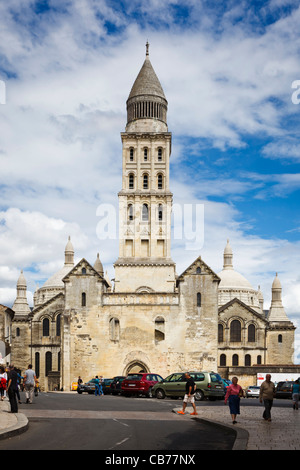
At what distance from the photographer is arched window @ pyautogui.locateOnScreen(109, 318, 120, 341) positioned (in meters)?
53.6

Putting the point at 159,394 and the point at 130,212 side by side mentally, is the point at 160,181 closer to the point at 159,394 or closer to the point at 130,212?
the point at 130,212

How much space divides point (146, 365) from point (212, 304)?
25.1 ft

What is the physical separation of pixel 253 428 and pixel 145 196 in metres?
45.9

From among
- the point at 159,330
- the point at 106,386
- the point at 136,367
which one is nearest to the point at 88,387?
the point at 106,386

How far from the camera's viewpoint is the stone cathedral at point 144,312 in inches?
2074

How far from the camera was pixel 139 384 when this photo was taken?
34719 mm

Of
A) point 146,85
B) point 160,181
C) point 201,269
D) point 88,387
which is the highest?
point 146,85

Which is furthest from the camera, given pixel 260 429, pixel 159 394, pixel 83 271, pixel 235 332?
pixel 235 332

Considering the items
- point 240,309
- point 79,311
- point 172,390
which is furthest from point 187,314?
point 172,390

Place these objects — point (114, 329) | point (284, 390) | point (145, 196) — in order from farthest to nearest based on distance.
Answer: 1. point (145, 196)
2. point (114, 329)
3. point (284, 390)

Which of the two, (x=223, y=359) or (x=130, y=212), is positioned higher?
(x=130, y=212)

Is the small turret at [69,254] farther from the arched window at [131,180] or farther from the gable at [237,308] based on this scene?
the arched window at [131,180]

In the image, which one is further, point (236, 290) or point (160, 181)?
point (236, 290)

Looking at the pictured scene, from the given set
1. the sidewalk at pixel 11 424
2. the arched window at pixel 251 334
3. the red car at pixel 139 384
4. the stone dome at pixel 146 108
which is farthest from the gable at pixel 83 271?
the sidewalk at pixel 11 424
